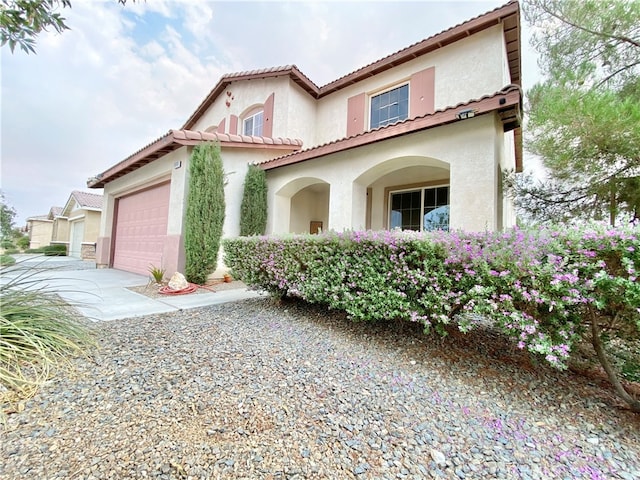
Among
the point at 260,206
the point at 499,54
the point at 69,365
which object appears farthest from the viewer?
the point at 260,206

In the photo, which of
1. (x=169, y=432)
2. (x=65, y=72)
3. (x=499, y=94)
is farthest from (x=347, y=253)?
(x=65, y=72)

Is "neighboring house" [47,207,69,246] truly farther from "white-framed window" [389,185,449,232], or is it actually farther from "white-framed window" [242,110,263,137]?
"white-framed window" [389,185,449,232]

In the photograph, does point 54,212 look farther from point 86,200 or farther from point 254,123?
point 254,123

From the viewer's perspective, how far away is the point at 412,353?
131 inches

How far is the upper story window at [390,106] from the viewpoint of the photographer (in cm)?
962

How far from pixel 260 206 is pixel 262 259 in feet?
13.8

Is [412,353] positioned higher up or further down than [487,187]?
further down

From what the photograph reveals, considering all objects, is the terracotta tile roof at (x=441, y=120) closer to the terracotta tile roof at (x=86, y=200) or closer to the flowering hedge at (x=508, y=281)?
the flowering hedge at (x=508, y=281)

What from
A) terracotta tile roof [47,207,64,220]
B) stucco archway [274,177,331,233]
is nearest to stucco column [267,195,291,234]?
stucco archway [274,177,331,233]

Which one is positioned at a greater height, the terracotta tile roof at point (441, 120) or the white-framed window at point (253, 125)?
the white-framed window at point (253, 125)

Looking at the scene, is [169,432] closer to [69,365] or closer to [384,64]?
[69,365]

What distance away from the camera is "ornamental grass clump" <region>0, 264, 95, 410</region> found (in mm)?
2439

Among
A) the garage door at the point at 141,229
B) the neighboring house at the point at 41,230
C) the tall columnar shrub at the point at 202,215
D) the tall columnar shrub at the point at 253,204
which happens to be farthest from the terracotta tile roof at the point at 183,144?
the neighboring house at the point at 41,230

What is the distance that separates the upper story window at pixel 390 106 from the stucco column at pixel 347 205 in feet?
→ 12.7
